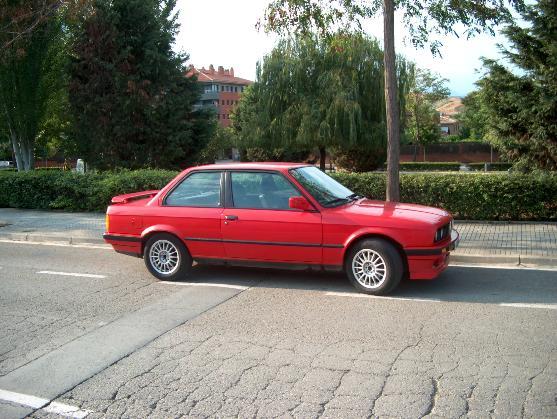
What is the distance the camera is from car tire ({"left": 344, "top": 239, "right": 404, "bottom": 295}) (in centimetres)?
652

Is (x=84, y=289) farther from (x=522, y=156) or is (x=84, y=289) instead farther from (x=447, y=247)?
(x=522, y=156)

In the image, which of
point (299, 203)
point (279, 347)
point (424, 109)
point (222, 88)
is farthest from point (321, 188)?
point (222, 88)

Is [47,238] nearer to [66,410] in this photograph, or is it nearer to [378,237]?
[378,237]

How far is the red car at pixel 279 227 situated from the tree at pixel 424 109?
182 ft

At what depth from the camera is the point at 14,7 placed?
656 inches

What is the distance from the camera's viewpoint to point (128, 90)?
22375 mm

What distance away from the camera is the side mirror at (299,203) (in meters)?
6.88

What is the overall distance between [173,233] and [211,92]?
12394 centimetres

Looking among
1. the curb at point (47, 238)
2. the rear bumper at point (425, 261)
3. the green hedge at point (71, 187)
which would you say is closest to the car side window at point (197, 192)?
the rear bumper at point (425, 261)

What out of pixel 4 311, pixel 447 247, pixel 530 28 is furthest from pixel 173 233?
pixel 530 28

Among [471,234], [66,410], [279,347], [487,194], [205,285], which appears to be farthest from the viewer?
[487,194]

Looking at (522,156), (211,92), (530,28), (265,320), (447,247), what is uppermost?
(211,92)

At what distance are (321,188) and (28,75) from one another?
16.1 meters

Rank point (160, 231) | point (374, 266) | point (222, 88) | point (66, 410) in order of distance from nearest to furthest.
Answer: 1. point (66, 410)
2. point (374, 266)
3. point (160, 231)
4. point (222, 88)
